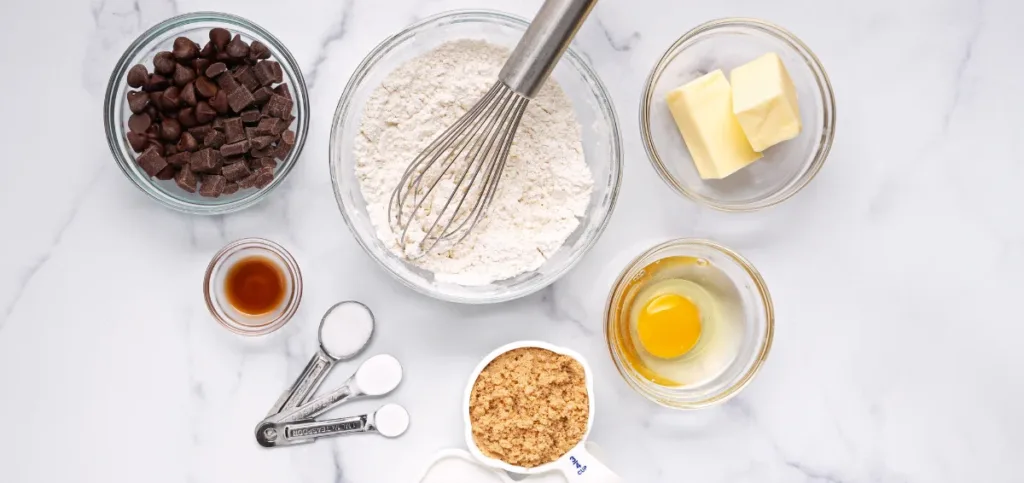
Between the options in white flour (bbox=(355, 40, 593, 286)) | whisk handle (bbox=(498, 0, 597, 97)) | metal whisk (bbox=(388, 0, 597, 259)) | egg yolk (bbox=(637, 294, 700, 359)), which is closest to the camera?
whisk handle (bbox=(498, 0, 597, 97))

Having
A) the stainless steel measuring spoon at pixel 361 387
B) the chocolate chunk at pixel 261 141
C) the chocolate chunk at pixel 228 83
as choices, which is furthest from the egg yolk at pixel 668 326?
the chocolate chunk at pixel 228 83

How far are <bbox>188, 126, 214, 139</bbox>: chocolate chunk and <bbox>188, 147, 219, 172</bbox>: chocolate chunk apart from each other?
34 mm

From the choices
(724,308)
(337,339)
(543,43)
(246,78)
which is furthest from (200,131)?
(724,308)

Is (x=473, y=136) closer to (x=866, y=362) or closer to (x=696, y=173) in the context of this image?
(x=696, y=173)

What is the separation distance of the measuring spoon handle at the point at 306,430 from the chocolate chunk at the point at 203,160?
58 centimetres

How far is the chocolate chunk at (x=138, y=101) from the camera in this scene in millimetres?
1461

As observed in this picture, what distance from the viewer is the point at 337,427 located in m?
1.59

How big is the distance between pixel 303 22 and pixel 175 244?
1.88ft

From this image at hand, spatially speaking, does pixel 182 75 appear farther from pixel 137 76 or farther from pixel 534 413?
pixel 534 413

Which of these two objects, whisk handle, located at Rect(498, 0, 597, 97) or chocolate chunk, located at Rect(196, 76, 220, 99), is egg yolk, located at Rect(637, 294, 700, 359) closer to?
whisk handle, located at Rect(498, 0, 597, 97)

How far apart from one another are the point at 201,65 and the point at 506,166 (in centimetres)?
65

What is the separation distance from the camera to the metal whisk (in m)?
1.38

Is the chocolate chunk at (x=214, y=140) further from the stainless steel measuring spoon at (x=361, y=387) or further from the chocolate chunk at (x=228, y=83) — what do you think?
the stainless steel measuring spoon at (x=361, y=387)

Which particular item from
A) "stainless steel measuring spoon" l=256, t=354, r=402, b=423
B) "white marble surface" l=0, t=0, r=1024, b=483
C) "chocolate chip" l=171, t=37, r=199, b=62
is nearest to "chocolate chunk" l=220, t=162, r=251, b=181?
"white marble surface" l=0, t=0, r=1024, b=483
